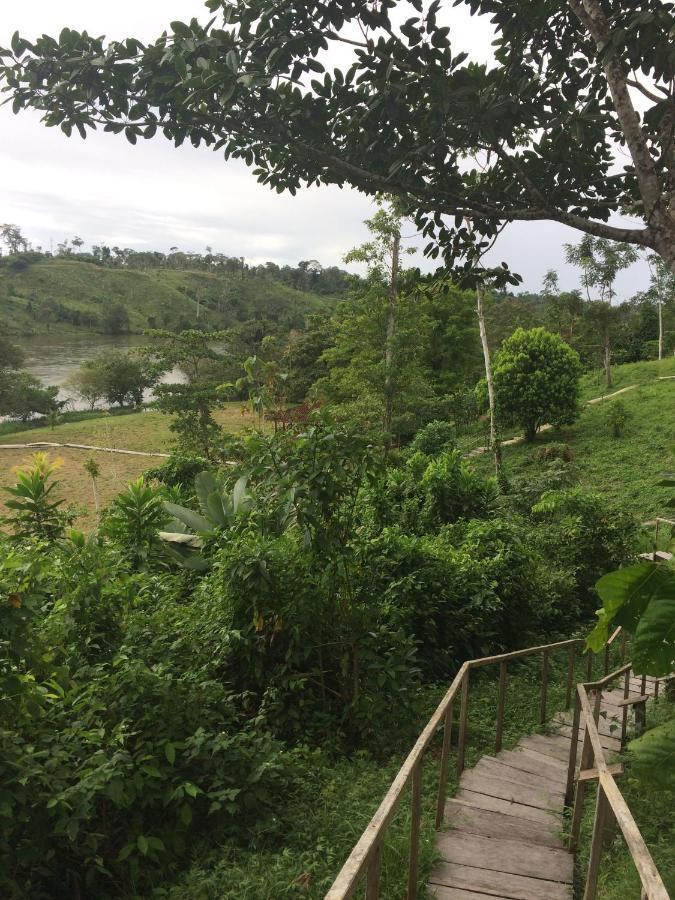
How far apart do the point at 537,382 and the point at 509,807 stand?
1594 centimetres

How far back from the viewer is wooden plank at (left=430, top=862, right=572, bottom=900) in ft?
8.66

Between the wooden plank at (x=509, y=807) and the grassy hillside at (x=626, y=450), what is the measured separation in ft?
29.8

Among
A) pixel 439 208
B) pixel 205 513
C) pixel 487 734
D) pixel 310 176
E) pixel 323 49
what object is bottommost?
pixel 487 734

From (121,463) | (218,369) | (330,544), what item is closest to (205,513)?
(330,544)

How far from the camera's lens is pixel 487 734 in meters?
5.25

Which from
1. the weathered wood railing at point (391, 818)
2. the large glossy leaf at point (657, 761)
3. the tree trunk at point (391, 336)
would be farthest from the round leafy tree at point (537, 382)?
the large glossy leaf at point (657, 761)

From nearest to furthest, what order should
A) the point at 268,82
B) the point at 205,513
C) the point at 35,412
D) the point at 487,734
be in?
the point at 268,82 < the point at 487,734 < the point at 205,513 < the point at 35,412

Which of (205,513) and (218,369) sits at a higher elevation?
(218,369)

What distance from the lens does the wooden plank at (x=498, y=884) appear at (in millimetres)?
2639

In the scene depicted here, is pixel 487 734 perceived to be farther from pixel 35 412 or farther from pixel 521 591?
pixel 35 412

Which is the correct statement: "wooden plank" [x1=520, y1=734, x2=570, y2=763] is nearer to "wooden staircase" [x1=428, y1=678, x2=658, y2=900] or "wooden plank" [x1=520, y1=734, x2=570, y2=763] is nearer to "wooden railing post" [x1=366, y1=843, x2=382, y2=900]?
"wooden staircase" [x1=428, y1=678, x2=658, y2=900]

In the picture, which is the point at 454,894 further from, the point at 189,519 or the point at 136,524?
the point at 189,519

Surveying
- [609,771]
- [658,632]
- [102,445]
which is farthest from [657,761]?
[102,445]

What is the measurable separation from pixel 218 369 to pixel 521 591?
103 feet
